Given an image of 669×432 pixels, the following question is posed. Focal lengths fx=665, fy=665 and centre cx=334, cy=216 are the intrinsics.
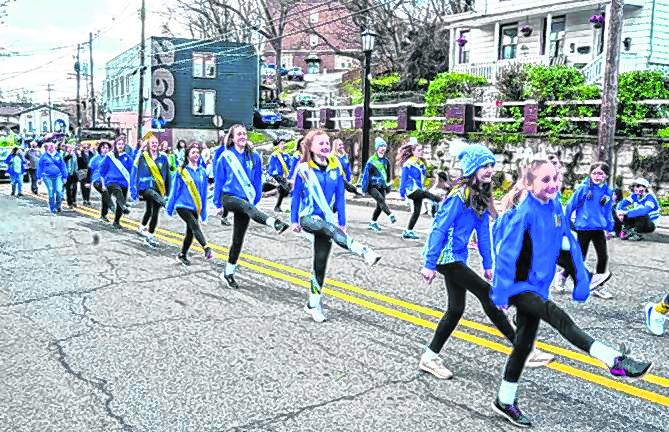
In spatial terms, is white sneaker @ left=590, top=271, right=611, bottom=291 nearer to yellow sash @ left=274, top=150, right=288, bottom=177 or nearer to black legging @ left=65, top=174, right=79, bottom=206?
yellow sash @ left=274, top=150, right=288, bottom=177

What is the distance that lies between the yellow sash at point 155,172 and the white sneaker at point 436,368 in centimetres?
705

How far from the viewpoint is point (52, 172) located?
15.5 m

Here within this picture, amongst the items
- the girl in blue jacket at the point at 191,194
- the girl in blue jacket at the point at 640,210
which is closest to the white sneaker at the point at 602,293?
the girl in blue jacket at the point at 640,210

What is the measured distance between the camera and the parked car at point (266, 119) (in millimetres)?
45469

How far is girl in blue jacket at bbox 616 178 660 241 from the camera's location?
37.3 feet

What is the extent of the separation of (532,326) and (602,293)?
3.82 metres

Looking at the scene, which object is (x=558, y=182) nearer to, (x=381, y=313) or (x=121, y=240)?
(x=381, y=313)

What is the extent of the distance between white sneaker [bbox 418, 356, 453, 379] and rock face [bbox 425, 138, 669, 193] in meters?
9.37

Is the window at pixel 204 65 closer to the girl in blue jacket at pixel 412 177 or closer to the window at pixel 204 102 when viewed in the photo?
the window at pixel 204 102

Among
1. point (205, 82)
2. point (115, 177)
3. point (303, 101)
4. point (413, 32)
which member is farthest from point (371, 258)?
point (303, 101)

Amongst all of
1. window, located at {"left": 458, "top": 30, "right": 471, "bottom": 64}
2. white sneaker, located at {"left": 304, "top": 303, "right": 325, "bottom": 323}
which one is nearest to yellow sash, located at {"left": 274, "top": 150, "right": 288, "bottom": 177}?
white sneaker, located at {"left": 304, "top": 303, "right": 325, "bottom": 323}

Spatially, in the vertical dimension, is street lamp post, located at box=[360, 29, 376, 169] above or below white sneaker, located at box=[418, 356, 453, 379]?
above

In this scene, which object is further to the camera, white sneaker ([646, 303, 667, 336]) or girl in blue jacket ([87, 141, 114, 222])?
girl in blue jacket ([87, 141, 114, 222])

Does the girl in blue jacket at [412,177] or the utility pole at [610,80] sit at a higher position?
the utility pole at [610,80]
